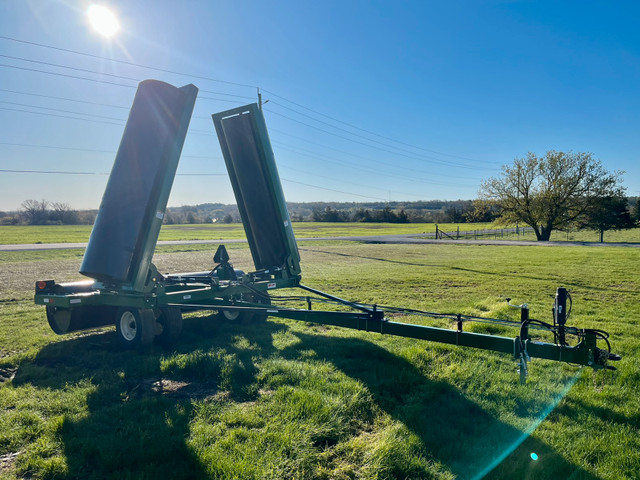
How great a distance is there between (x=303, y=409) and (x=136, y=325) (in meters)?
3.31

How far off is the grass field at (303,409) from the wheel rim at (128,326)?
33 centimetres

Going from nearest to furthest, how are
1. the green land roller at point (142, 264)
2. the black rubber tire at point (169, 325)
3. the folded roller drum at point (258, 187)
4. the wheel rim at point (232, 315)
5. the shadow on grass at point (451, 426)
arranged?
the shadow on grass at point (451, 426), the green land roller at point (142, 264), the black rubber tire at point (169, 325), the folded roller drum at point (258, 187), the wheel rim at point (232, 315)

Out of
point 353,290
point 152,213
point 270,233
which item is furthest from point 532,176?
point 152,213

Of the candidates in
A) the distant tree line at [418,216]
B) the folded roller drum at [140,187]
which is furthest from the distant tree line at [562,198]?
the folded roller drum at [140,187]

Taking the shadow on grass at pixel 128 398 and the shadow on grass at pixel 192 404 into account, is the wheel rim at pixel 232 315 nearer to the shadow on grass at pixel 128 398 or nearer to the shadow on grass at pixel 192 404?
the shadow on grass at pixel 128 398

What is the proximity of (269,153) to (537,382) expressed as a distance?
208 inches

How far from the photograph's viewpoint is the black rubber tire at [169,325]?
620 centimetres

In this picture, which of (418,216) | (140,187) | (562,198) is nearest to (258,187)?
(140,187)

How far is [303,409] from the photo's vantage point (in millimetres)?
3969

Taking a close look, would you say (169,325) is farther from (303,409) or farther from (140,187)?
(303,409)

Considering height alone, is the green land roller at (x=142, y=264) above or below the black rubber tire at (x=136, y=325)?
above

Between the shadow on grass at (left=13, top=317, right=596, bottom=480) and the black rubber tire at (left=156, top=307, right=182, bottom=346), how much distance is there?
0.66 ft

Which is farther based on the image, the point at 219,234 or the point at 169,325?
the point at 219,234

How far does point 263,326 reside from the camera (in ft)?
24.5
